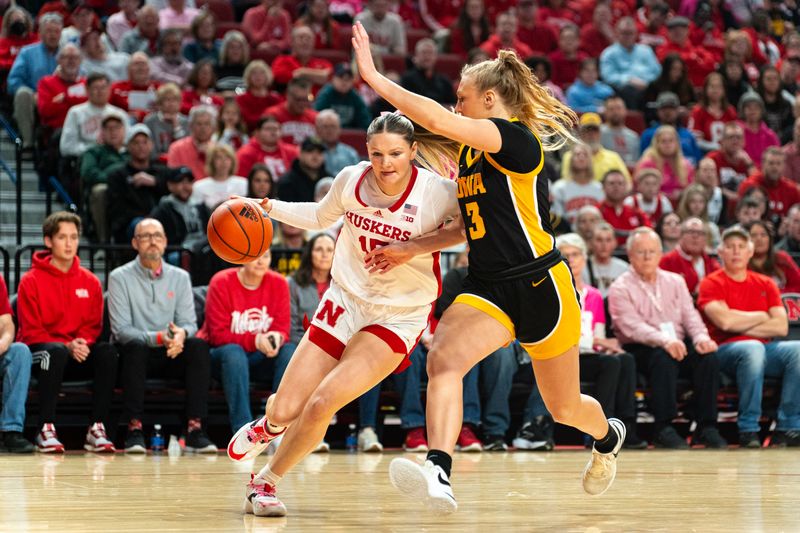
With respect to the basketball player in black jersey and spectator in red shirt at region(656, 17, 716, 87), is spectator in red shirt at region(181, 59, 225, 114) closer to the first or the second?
spectator in red shirt at region(656, 17, 716, 87)

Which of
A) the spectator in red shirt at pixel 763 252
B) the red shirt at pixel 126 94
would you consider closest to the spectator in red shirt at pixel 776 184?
the spectator in red shirt at pixel 763 252

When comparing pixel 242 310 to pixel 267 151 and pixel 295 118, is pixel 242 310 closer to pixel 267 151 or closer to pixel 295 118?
pixel 267 151

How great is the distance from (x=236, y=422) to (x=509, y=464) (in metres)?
1.92

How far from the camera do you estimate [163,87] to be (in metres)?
10.8

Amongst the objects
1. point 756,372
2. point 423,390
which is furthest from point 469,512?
point 756,372

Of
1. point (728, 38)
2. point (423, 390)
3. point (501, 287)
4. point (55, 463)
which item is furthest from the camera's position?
point (728, 38)

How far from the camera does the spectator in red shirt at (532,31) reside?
14594 millimetres

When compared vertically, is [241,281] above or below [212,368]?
above

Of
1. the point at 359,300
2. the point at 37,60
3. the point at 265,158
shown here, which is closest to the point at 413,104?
the point at 359,300

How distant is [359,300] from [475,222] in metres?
0.60

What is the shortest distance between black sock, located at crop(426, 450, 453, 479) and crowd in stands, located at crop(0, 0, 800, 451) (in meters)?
1.18

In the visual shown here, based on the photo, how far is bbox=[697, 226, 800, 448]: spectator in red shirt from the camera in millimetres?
8695

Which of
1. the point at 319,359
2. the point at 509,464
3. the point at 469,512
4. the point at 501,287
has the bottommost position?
the point at 509,464

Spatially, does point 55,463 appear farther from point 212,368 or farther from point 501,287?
point 501,287
